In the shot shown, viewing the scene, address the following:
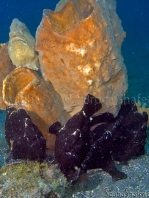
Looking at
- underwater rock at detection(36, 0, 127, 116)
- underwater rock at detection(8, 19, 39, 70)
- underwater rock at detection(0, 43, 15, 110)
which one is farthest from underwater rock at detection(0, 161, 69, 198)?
underwater rock at detection(0, 43, 15, 110)

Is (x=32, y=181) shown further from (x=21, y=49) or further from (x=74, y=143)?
(x=21, y=49)


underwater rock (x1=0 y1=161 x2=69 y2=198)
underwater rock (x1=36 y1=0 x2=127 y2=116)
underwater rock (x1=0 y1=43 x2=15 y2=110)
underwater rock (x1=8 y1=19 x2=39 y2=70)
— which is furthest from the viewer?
underwater rock (x1=0 y1=43 x2=15 y2=110)

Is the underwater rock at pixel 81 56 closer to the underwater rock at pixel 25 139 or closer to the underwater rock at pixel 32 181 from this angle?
the underwater rock at pixel 25 139

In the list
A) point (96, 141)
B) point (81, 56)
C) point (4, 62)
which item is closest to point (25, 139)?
point (96, 141)

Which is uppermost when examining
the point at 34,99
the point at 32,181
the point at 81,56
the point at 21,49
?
the point at 21,49

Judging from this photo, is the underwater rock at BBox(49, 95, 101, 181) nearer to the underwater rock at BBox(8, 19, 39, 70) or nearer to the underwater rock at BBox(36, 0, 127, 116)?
the underwater rock at BBox(36, 0, 127, 116)

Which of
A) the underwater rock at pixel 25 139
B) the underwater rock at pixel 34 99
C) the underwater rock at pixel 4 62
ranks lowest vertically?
the underwater rock at pixel 25 139

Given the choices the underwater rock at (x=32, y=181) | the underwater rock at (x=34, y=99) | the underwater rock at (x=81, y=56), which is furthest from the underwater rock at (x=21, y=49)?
the underwater rock at (x=32, y=181)
